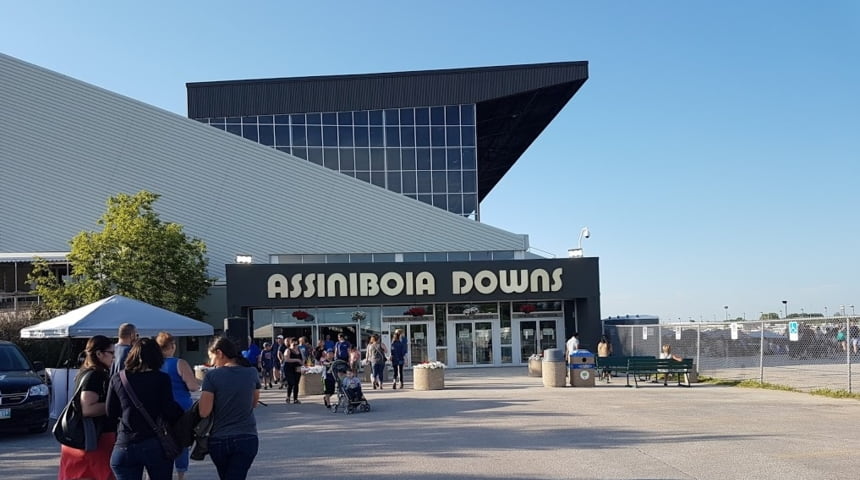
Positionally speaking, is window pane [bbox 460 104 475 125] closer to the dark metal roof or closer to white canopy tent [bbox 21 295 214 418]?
the dark metal roof

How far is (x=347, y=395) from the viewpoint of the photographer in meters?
17.0

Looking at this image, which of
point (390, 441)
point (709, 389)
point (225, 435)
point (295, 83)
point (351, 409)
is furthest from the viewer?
point (295, 83)

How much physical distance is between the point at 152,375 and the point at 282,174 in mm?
34666

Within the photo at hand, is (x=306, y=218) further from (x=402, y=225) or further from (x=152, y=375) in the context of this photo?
(x=152, y=375)

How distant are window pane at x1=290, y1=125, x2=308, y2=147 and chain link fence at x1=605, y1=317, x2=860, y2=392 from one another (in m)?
25.2

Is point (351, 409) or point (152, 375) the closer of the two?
point (152, 375)

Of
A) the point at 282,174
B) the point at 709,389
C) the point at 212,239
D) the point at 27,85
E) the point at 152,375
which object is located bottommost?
the point at 709,389

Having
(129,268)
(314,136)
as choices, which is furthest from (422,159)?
(129,268)

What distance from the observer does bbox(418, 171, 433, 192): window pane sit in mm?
50906

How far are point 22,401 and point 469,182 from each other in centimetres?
3861

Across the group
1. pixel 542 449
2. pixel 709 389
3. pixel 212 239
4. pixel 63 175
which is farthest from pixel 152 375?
pixel 63 175

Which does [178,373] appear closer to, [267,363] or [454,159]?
[267,363]

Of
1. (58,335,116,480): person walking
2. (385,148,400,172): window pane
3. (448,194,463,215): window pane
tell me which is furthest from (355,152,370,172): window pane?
(58,335,116,480): person walking

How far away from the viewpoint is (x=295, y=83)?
50.0m
